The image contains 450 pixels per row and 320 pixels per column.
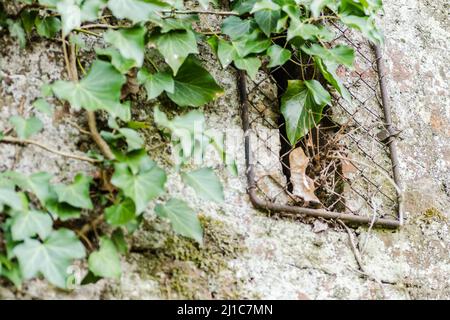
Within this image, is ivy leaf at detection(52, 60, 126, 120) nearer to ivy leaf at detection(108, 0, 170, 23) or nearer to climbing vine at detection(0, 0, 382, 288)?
climbing vine at detection(0, 0, 382, 288)

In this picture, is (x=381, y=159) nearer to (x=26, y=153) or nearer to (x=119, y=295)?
(x=119, y=295)

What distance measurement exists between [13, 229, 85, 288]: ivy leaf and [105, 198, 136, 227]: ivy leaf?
0.08 m

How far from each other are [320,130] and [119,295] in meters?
0.81

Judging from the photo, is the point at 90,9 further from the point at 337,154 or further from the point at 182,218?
the point at 337,154

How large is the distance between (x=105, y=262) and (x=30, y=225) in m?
0.18

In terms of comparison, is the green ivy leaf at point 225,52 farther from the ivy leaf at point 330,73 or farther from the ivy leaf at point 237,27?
the ivy leaf at point 330,73

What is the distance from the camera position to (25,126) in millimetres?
1396

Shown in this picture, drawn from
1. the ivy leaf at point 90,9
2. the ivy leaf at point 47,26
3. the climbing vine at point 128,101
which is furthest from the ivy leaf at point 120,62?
the ivy leaf at point 47,26

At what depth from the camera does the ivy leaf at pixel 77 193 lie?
4.45ft

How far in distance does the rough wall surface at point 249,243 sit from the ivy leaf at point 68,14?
0.25m

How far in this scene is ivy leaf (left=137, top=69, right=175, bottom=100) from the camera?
158 centimetres

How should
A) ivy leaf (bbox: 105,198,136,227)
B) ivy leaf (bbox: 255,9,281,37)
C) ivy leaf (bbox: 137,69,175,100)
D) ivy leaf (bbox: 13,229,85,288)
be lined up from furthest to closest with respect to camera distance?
ivy leaf (bbox: 255,9,281,37) → ivy leaf (bbox: 137,69,175,100) → ivy leaf (bbox: 105,198,136,227) → ivy leaf (bbox: 13,229,85,288)

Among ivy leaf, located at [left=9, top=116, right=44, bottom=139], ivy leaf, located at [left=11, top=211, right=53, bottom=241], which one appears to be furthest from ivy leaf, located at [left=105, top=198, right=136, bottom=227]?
ivy leaf, located at [left=9, top=116, right=44, bottom=139]

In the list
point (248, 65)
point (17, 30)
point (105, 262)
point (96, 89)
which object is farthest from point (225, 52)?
point (105, 262)
